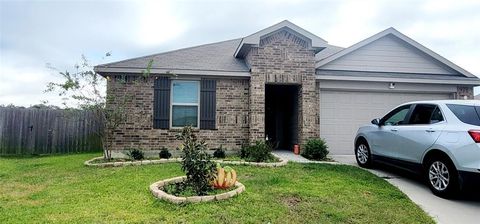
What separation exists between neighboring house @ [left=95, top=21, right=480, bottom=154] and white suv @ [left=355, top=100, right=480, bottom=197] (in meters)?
3.40

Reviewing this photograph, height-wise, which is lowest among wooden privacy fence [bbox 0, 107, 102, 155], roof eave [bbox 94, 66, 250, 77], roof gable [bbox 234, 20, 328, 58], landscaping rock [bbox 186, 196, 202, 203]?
landscaping rock [bbox 186, 196, 202, 203]

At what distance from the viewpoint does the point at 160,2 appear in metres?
10.7

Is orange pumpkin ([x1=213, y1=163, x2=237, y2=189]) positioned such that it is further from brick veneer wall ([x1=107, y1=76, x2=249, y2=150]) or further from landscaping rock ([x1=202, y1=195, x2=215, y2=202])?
brick veneer wall ([x1=107, y1=76, x2=249, y2=150])

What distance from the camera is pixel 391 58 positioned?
1172 cm

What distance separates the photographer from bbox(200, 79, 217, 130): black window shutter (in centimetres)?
1103

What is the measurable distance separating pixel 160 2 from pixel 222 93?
11.8 ft

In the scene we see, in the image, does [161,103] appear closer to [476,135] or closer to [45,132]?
[45,132]

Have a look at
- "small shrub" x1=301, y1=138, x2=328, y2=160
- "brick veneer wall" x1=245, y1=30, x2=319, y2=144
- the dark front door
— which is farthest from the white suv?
the dark front door

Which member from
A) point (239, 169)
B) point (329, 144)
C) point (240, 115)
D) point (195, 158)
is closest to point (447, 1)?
point (329, 144)

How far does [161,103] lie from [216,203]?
21.1 feet

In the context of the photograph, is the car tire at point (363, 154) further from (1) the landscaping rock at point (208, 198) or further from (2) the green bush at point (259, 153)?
(1) the landscaping rock at point (208, 198)

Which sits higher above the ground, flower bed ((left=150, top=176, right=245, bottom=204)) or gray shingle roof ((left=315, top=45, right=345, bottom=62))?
gray shingle roof ((left=315, top=45, right=345, bottom=62))

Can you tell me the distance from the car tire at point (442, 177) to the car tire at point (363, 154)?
2.13m

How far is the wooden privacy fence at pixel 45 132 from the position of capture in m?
12.5
